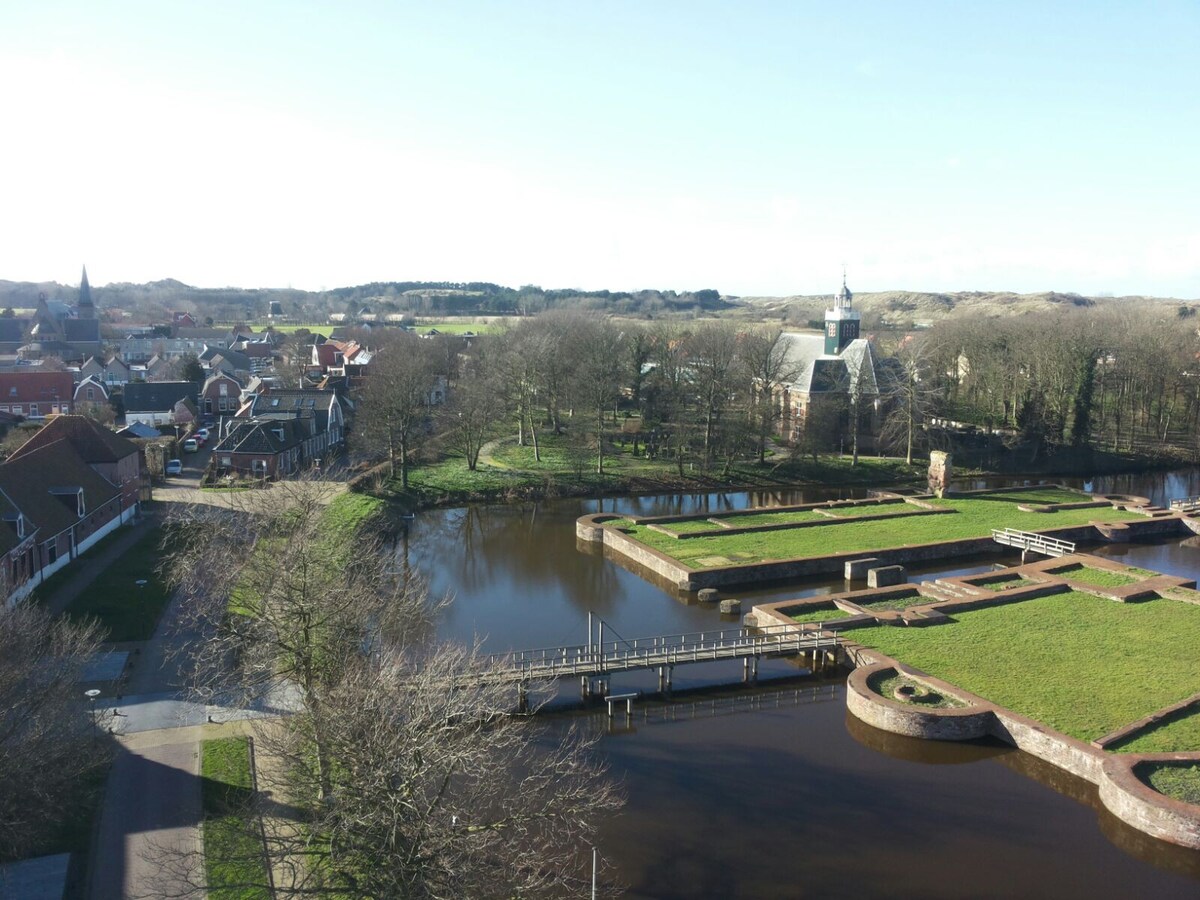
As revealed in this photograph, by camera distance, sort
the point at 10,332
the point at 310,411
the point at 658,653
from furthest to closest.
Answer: the point at 10,332
the point at 310,411
the point at 658,653

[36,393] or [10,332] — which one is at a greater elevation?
[10,332]

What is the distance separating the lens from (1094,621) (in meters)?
27.9

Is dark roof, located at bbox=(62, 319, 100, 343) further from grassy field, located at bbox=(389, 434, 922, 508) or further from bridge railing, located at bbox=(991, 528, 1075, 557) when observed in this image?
bridge railing, located at bbox=(991, 528, 1075, 557)

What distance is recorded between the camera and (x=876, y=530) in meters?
39.1

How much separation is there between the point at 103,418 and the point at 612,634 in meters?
43.7

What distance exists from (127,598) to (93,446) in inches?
443

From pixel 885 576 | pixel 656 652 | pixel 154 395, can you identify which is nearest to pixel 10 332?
pixel 154 395

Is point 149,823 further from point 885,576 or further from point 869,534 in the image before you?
point 869,534

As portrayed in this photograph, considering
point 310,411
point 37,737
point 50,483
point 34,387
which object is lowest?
point 37,737

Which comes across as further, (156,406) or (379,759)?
(156,406)

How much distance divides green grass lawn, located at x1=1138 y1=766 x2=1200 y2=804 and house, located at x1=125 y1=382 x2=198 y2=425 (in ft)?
184

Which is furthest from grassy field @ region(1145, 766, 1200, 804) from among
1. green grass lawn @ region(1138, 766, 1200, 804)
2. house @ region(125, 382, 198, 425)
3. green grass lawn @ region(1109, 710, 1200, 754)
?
house @ region(125, 382, 198, 425)

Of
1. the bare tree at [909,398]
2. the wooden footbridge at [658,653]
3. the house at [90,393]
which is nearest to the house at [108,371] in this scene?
the house at [90,393]

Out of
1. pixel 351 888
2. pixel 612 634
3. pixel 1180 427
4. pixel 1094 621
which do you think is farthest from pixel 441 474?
pixel 1180 427
